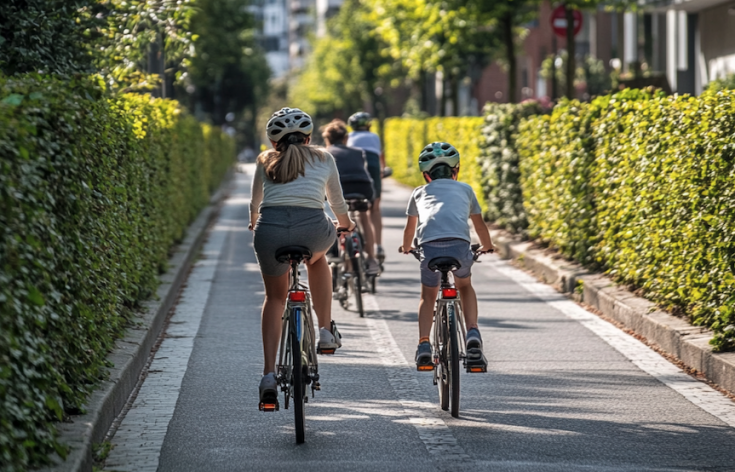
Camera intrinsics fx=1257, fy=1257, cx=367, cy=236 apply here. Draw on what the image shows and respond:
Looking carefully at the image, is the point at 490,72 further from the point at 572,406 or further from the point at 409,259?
the point at 572,406

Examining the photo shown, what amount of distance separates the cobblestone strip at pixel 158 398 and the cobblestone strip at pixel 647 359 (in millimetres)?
3154

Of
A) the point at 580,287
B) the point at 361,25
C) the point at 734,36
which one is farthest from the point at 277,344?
the point at 361,25

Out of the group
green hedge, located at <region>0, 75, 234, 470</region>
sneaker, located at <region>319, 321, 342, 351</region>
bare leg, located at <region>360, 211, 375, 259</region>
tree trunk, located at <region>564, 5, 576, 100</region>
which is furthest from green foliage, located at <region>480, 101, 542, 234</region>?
sneaker, located at <region>319, 321, 342, 351</region>

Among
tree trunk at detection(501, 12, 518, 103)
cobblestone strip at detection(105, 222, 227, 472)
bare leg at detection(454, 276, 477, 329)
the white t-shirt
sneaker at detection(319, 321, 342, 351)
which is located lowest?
cobblestone strip at detection(105, 222, 227, 472)

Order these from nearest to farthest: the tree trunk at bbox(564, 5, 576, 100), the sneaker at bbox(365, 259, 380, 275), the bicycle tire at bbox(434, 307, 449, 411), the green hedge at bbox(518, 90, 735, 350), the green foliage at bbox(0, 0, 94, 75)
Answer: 1. the bicycle tire at bbox(434, 307, 449, 411)
2. the green hedge at bbox(518, 90, 735, 350)
3. the green foliage at bbox(0, 0, 94, 75)
4. the sneaker at bbox(365, 259, 380, 275)
5. the tree trunk at bbox(564, 5, 576, 100)

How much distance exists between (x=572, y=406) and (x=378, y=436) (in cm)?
143

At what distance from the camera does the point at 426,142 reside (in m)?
32.5

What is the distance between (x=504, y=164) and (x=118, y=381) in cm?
1127

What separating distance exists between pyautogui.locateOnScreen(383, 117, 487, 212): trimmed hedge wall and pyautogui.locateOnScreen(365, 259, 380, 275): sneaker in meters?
7.94

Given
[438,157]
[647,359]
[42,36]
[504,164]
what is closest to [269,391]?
[438,157]

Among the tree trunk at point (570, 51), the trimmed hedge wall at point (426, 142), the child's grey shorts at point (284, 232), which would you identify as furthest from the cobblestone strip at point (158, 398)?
the tree trunk at point (570, 51)

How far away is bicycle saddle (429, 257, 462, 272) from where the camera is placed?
23.5 ft

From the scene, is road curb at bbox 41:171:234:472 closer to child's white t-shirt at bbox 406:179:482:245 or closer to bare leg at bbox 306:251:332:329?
bare leg at bbox 306:251:332:329

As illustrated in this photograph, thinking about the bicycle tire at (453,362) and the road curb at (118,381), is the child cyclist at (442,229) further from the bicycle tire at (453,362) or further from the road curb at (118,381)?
the road curb at (118,381)
